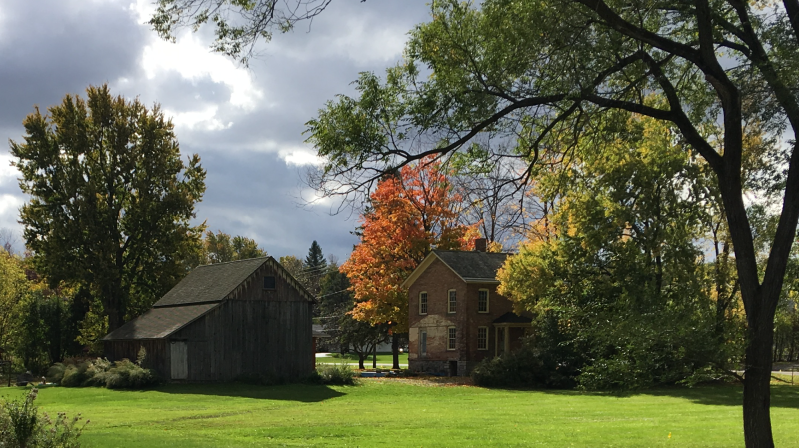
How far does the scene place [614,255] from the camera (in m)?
30.0

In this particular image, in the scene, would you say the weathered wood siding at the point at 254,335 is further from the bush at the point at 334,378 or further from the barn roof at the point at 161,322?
the bush at the point at 334,378

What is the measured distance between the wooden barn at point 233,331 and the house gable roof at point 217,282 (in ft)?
0.22

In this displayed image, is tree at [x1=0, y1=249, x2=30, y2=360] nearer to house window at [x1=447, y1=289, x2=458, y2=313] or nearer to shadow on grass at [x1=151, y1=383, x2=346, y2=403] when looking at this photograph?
shadow on grass at [x1=151, y1=383, x2=346, y2=403]

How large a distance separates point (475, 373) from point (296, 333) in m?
9.97

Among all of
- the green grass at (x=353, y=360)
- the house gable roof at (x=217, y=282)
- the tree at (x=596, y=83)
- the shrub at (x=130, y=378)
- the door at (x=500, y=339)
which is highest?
the tree at (x=596, y=83)

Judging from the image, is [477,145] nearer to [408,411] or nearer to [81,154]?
[408,411]

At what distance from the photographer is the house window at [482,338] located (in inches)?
1788

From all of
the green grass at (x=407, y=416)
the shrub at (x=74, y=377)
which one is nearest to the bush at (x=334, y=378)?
the green grass at (x=407, y=416)

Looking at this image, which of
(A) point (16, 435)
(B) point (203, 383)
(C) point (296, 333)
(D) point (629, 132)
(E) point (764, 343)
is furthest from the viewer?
(C) point (296, 333)

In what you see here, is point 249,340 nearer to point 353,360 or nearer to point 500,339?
point 500,339

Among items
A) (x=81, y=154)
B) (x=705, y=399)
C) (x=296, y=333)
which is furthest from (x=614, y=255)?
(x=81, y=154)

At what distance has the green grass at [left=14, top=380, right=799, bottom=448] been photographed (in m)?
16.6

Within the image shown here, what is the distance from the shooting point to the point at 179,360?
36875mm

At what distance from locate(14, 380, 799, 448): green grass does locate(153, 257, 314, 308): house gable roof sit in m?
→ 5.59
